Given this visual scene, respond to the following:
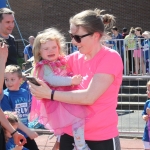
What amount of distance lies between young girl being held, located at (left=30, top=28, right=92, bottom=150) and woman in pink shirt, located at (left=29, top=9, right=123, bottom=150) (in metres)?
0.07

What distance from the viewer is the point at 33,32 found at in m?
23.6

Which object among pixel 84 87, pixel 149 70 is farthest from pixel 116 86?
pixel 149 70

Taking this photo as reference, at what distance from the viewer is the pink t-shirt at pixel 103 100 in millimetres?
3381

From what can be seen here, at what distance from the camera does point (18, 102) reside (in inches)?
202

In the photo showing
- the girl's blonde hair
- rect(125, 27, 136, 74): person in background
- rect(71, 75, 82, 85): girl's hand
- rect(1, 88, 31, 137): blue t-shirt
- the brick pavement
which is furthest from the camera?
rect(125, 27, 136, 74): person in background

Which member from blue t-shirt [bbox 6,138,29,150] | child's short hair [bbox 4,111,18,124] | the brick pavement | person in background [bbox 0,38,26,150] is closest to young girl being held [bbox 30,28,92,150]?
person in background [bbox 0,38,26,150]

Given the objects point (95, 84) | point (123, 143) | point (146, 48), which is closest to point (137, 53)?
point (146, 48)

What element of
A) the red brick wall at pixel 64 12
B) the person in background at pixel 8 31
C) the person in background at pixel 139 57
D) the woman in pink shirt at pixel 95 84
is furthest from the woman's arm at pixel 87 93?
the red brick wall at pixel 64 12

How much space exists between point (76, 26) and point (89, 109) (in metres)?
0.66

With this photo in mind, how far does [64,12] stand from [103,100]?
19.7 meters

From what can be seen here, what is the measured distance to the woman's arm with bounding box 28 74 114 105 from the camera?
331 centimetres

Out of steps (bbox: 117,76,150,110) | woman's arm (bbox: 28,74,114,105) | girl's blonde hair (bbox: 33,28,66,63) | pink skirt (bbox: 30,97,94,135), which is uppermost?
girl's blonde hair (bbox: 33,28,66,63)

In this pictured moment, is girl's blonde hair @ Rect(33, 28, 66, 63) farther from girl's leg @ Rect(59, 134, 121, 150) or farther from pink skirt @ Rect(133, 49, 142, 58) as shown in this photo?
pink skirt @ Rect(133, 49, 142, 58)

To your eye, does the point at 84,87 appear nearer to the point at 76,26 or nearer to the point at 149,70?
the point at 76,26
